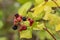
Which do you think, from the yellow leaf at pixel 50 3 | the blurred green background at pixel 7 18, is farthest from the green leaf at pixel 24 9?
the blurred green background at pixel 7 18

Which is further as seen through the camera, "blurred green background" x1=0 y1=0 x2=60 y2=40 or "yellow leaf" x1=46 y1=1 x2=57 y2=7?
"blurred green background" x1=0 y1=0 x2=60 y2=40

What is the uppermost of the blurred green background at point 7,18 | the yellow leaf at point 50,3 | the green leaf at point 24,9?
the yellow leaf at point 50,3

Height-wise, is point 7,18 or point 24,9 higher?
point 24,9

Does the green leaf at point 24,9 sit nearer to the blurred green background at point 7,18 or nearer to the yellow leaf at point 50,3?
the yellow leaf at point 50,3

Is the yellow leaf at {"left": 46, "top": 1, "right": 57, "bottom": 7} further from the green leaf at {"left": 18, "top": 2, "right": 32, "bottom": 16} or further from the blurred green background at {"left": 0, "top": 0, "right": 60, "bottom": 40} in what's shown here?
the blurred green background at {"left": 0, "top": 0, "right": 60, "bottom": 40}

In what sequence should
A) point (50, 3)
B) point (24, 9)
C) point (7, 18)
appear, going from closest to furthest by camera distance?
point (50, 3) < point (24, 9) < point (7, 18)

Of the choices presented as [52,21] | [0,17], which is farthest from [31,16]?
[0,17]

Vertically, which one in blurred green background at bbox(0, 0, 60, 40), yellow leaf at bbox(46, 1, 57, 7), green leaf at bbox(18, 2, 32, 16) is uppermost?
yellow leaf at bbox(46, 1, 57, 7)

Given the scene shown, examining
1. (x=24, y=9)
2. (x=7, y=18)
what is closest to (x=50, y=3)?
(x=24, y=9)

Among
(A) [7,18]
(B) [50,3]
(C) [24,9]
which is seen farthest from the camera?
(A) [7,18]

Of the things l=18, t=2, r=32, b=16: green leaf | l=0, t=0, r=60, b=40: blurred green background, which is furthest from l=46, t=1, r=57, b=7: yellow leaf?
l=0, t=0, r=60, b=40: blurred green background

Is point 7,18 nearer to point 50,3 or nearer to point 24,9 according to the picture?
point 24,9
